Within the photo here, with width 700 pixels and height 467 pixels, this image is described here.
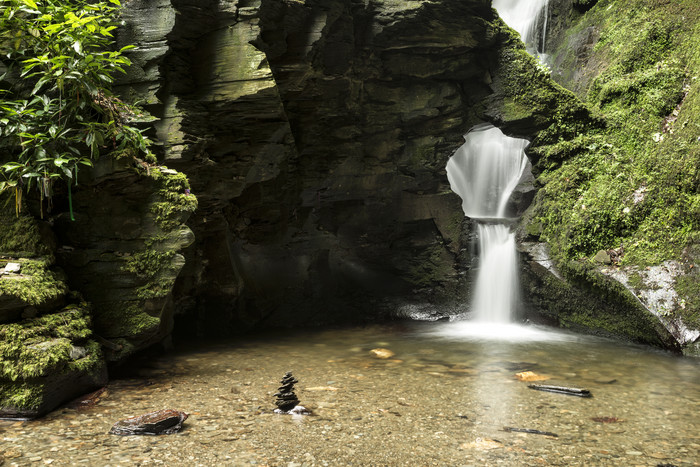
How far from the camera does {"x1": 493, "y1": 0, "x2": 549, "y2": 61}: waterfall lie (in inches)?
590

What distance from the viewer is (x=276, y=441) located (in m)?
3.77

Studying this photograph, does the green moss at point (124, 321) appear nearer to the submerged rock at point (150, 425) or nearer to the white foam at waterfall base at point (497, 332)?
the submerged rock at point (150, 425)

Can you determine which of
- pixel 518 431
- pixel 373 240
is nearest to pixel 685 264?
pixel 518 431

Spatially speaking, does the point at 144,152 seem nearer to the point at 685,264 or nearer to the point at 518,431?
the point at 518,431

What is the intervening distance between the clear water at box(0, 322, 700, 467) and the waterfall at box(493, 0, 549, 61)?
11.0 m

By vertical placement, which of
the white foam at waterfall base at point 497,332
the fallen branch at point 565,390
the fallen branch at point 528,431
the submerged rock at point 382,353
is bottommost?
the white foam at waterfall base at point 497,332

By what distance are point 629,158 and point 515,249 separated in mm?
2981

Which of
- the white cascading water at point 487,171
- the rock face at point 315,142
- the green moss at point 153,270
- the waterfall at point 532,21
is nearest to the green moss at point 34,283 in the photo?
the green moss at point 153,270

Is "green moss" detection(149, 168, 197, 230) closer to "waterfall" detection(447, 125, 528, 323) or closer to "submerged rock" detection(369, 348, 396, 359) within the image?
"submerged rock" detection(369, 348, 396, 359)

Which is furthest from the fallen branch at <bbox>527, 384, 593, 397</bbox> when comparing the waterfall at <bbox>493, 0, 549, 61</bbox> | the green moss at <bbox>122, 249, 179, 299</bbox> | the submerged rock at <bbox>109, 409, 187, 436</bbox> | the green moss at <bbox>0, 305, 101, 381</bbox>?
the waterfall at <bbox>493, 0, 549, 61</bbox>

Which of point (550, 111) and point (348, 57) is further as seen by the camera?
point (550, 111)

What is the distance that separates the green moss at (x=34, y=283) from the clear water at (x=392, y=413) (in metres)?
1.18

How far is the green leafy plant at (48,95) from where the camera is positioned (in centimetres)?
498

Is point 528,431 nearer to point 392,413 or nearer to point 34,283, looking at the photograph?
point 392,413
